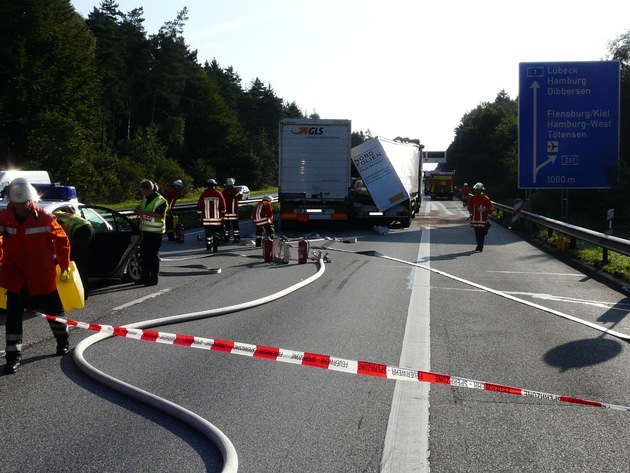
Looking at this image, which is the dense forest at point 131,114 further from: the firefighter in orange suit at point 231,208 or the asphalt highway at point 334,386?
the asphalt highway at point 334,386

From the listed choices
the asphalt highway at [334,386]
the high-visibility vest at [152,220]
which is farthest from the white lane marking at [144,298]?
the high-visibility vest at [152,220]

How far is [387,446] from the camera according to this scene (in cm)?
464

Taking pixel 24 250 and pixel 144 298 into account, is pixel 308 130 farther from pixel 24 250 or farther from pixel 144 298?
pixel 24 250

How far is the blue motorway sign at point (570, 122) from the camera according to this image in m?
25.5

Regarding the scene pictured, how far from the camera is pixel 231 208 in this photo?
20.8 metres

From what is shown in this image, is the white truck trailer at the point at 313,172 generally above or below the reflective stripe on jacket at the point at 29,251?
above

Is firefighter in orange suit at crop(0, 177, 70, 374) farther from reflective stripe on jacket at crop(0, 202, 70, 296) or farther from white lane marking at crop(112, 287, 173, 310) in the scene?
white lane marking at crop(112, 287, 173, 310)

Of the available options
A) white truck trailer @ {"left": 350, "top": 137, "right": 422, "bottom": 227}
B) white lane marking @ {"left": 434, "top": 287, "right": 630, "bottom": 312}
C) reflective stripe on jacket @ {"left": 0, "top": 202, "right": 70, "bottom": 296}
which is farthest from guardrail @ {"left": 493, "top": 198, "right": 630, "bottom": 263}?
reflective stripe on jacket @ {"left": 0, "top": 202, "right": 70, "bottom": 296}

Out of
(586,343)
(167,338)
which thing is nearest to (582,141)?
(586,343)

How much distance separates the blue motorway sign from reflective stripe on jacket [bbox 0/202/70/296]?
2121 centimetres

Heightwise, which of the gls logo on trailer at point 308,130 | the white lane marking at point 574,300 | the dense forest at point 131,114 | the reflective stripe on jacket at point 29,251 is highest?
the dense forest at point 131,114

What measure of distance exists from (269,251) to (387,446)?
11807 mm

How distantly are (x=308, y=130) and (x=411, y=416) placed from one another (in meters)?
21.5

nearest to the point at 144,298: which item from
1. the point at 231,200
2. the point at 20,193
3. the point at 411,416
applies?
the point at 20,193
